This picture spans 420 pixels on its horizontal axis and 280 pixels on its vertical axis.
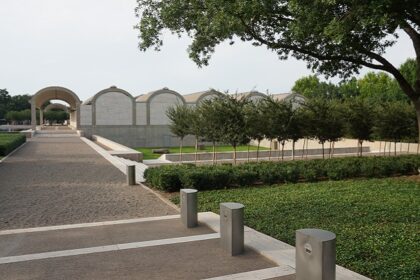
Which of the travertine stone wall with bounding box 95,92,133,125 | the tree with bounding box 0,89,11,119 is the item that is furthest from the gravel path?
the tree with bounding box 0,89,11,119

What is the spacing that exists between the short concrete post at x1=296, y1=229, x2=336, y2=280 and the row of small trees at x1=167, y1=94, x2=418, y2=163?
1377 centimetres

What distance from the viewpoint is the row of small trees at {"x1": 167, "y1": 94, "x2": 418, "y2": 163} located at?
18.1 m

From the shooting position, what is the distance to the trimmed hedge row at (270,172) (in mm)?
11023

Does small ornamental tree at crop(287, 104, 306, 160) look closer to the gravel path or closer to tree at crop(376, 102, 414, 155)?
tree at crop(376, 102, 414, 155)

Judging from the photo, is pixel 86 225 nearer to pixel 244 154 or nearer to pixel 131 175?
pixel 131 175

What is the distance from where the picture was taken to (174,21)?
1280cm

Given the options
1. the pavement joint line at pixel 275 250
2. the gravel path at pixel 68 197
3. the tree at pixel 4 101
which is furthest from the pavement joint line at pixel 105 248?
the tree at pixel 4 101

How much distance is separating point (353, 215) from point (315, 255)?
4.03m

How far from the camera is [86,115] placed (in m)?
41.8

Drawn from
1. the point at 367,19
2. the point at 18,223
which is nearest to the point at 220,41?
the point at 367,19

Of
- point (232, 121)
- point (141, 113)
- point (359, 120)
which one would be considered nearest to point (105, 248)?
point (232, 121)

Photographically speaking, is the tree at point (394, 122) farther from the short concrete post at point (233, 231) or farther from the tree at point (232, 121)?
the short concrete post at point (233, 231)

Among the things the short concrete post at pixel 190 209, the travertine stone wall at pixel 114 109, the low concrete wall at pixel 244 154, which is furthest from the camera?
the travertine stone wall at pixel 114 109

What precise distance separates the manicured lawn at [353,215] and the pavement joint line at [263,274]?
2.68 ft
